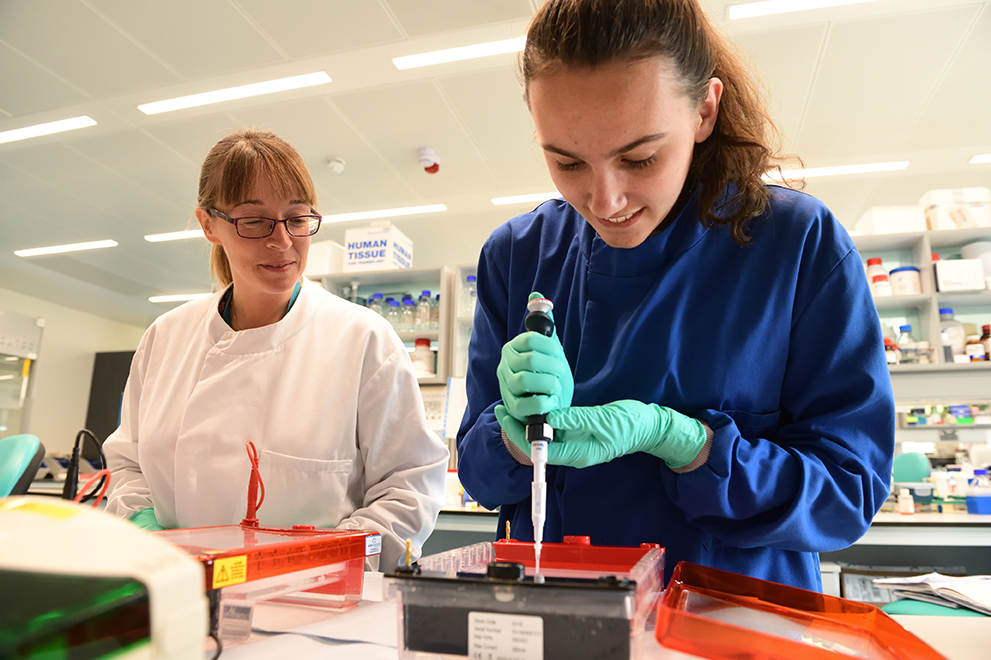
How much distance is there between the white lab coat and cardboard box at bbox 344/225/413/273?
8.31ft

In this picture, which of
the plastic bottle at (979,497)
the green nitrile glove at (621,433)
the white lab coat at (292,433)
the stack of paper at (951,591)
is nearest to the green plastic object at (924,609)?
the stack of paper at (951,591)

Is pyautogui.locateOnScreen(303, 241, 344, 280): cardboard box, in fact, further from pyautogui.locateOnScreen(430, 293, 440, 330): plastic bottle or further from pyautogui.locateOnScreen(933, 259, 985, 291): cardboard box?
pyautogui.locateOnScreen(933, 259, 985, 291): cardboard box

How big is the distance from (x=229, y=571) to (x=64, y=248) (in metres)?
7.47

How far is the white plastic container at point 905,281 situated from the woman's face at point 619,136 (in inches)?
131

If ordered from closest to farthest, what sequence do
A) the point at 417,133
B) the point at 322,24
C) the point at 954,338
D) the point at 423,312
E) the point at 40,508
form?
the point at 40,508 → the point at 322,24 → the point at 954,338 → the point at 423,312 → the point at 417,133

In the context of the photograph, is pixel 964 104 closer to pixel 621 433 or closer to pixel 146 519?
pixel 621 433

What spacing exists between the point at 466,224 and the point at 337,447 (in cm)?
479

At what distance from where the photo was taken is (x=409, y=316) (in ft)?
13.0

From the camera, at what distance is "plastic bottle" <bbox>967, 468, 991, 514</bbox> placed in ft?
9.33

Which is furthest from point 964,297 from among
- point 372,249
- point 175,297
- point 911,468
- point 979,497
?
point 175,297

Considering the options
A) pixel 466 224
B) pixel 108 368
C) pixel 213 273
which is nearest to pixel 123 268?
pixel 108 368

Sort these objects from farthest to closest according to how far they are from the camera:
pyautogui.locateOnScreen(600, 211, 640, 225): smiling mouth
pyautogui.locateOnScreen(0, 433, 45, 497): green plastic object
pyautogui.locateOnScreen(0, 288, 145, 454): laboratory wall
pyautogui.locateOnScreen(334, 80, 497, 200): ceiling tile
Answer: pyautogui.locateOnScreen(0, 288, 145, 454): laboratory wall < pyautogui.locateOnScreen(334, 80, 497, 200): ceiling tile < pyautogui.locateOnScreen(0, 433, 45, 497): green plastic object < pyautogui.locateOnScreen(600, 211, 640, 225): smiling mouth

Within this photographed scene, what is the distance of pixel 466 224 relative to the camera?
19.4 feet

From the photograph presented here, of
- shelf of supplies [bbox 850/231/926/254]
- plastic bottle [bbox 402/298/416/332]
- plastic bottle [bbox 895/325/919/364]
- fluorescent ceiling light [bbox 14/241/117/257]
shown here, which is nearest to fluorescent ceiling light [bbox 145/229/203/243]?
fluorescent ceiling light [bbox 14/241/117/257]
